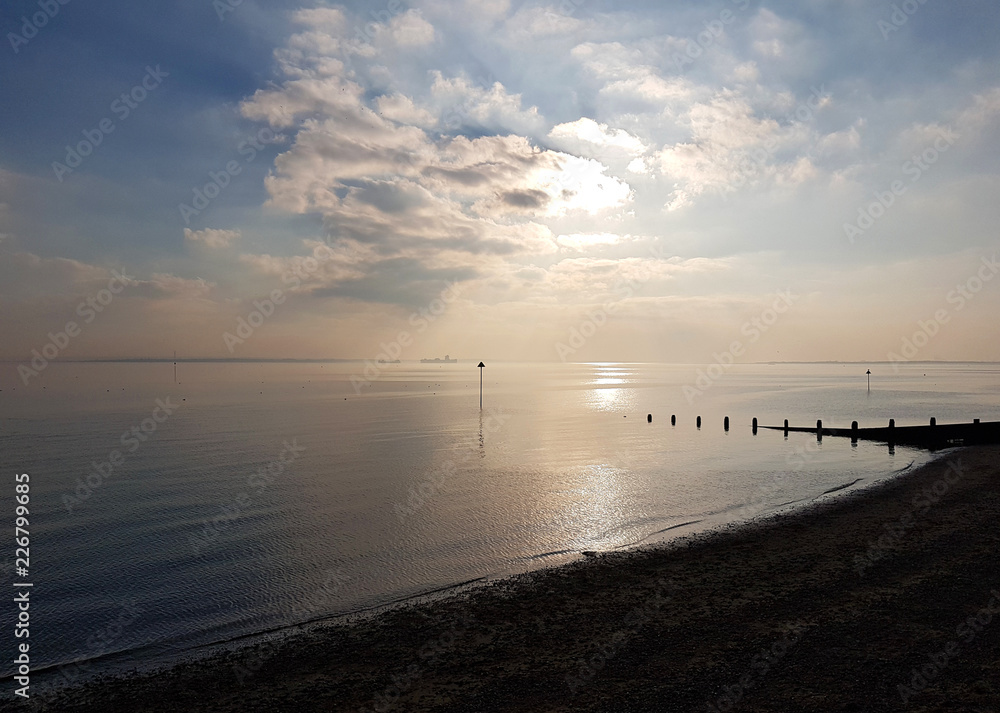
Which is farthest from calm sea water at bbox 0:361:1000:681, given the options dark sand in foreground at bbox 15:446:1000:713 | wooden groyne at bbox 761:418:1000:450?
wooden groyne at bbox 761:418:1000:450

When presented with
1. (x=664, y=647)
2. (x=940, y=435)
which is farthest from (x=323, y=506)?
(x=940, y=435)

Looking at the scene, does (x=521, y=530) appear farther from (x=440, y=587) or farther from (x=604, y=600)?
(x=604, y=600)

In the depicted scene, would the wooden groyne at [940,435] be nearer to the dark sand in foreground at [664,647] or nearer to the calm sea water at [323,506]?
the calm sea water at [323,506]

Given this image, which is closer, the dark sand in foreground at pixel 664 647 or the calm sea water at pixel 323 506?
the dark sand in foreground at pixel 664 647

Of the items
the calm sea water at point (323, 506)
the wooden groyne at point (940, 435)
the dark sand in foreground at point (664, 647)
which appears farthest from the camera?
the wooden groyne at point (940, 435)

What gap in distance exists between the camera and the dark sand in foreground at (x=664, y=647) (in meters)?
10.1

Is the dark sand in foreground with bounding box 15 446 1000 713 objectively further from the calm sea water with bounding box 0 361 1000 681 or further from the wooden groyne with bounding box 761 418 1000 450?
the wooden groyne with bounding box 761 418 1000 450

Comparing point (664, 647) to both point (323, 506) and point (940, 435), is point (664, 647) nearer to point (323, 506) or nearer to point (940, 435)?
point (323, 506)

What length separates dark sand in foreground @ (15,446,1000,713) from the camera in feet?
33.2

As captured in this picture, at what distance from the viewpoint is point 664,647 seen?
39.5 ft

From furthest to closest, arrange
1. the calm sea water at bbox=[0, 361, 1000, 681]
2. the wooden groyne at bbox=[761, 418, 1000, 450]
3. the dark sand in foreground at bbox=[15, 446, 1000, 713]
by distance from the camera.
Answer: the wooden groyne at bbox=[761, 418, 1000, 450]
the calm sea water at bbox=[0, 361, 1000, 681]
the dark sand in foreground at bbox=[15, 446, 1000, 713]

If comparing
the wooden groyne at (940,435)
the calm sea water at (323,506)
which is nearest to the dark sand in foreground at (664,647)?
the calm sea water at (323,506)

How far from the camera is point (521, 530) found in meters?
24.0

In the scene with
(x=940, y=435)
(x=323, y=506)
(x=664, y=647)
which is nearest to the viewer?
(x=664, y=647)
